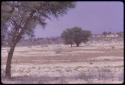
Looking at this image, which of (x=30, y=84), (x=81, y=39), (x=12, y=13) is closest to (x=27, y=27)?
(x=12, y=13)

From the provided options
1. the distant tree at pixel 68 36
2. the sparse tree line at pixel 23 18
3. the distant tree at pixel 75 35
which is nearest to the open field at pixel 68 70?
the sparse tree line at pixel 23 18

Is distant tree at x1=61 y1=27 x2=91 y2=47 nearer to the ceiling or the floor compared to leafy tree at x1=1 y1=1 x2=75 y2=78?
nearer to the floor

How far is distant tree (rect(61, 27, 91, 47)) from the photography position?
98875mm

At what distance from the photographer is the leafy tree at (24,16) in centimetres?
2158

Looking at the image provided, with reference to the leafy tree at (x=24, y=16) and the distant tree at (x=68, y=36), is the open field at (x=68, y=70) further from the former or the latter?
the distant tree at (x=68, y=36)

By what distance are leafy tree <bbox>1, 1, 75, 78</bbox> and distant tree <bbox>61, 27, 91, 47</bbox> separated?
7333cm

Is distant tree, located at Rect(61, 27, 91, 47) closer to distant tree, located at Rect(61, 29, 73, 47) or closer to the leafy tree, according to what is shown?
distant tree, located at Rect(61, 29, 73, 47)

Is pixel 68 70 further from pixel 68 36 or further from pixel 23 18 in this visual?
pixel 68 36

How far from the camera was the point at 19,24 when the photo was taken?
78.7ft

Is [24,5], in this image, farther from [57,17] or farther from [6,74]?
[6,74]

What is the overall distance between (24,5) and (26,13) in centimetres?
240

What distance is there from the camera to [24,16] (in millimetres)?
23453

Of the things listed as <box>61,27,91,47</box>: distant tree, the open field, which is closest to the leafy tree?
the open field

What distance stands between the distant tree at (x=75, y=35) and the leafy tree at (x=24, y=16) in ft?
241
